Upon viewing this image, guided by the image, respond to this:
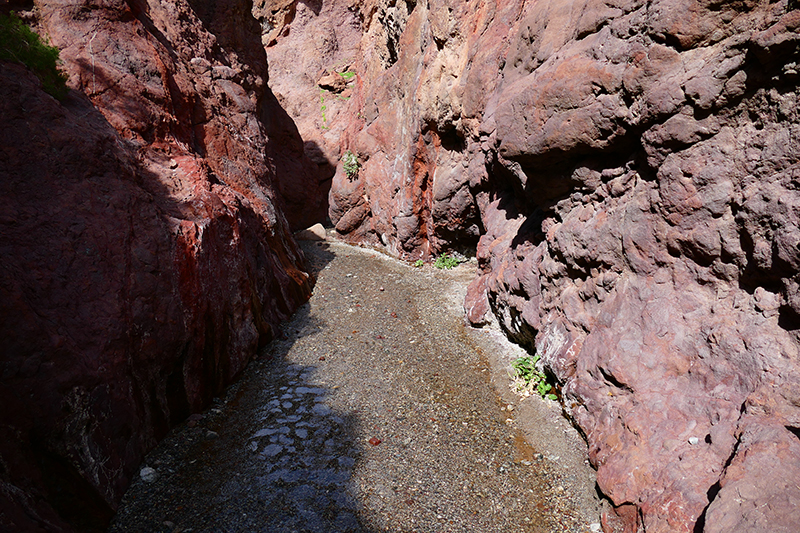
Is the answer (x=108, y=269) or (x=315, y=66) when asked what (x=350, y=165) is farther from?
(x=108, y=269)

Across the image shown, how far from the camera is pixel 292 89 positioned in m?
19.4

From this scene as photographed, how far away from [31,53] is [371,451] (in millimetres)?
5819

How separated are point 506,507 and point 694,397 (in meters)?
1.94

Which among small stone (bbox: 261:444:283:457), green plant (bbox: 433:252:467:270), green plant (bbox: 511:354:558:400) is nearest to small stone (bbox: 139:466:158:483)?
small stone (bbox: 261:444:283:457)

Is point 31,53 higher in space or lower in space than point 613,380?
higher

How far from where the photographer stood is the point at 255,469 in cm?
435

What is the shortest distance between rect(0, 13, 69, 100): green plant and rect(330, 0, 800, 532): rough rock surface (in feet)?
18.8

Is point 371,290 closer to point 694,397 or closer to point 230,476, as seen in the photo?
point 230,476

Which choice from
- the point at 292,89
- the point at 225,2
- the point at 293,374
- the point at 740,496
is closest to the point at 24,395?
the point at 293,374

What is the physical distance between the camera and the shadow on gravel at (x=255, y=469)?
12.3ft

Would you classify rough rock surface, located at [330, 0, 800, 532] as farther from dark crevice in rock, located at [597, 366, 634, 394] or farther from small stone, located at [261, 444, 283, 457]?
small stone, located at [261, 444, 283, 457]

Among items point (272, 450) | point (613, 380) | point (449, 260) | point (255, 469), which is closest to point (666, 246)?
point (613, 380)

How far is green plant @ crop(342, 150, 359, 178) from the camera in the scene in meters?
14.6

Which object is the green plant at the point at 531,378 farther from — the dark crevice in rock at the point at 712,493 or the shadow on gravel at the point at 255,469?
the shadow on gravel at the point at 255,469
